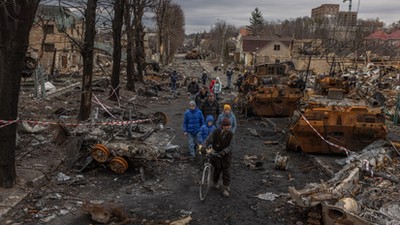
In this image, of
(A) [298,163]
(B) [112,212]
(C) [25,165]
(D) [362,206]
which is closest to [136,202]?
(B) [112,212]

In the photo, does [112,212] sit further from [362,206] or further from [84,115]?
[84,115]

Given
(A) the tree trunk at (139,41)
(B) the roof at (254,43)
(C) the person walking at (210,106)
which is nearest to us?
(C) the person walking at (210,106)

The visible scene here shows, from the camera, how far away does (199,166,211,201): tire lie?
7836mm

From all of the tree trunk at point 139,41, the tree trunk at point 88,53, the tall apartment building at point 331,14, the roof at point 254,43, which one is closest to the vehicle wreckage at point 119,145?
the tree trunk at point 88,53

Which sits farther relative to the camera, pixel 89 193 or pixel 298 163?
pixel 298 163

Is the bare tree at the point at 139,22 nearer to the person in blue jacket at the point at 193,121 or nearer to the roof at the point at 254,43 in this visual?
the person in blue jacket at the point at 193,121

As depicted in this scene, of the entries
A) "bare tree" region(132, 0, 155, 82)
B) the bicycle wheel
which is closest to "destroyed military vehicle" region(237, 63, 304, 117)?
the bicycle wheel

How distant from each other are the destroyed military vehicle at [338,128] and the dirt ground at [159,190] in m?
0.62

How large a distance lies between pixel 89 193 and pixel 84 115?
564 centimetres

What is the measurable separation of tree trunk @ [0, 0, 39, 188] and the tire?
3.47m

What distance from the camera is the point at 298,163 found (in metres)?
10.9

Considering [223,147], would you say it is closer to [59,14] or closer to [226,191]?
[226,191]

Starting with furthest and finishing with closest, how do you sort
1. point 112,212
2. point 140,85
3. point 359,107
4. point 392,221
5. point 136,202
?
point 140,85 → point 359,107 → point 136,202 → point 112,212 → point 392,221

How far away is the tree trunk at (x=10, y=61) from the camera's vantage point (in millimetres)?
7133
